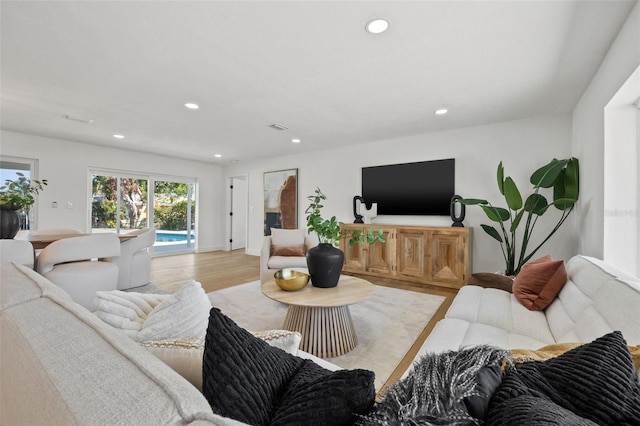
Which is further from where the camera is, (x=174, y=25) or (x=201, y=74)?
(x=201, y=74)

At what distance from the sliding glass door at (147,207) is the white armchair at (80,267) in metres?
2.97

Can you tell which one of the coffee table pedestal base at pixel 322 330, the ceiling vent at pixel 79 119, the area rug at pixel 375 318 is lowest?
the area rug at pixel 375 318

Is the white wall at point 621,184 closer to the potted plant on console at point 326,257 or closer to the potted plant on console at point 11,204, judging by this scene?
the potted plant on console at point 326,257

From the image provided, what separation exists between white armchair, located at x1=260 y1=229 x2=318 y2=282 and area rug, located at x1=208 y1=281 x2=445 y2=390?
0.36 metres

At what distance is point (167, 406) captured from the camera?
0.38 m

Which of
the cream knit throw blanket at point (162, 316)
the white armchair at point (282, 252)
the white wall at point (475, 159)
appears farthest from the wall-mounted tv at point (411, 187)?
the cream knit throw blanket at point (162, 316)

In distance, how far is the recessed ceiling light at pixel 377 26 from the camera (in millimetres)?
1725

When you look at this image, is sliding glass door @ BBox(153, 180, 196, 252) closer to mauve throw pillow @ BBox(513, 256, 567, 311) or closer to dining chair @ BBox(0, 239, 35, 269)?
dining chair @ BBox(0, 239, 35, 269)

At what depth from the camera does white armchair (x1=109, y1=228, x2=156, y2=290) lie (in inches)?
141

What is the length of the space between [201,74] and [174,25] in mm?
648

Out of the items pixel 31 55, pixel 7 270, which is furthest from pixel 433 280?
pixel 31 55

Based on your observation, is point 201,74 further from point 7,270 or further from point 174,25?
point 7,270

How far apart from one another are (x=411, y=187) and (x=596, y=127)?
2.27m

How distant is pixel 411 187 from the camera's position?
4.41 meters
